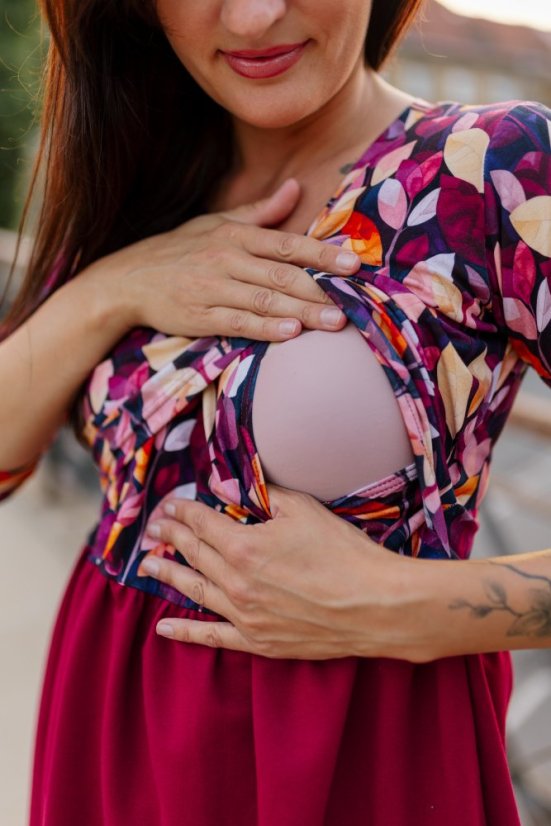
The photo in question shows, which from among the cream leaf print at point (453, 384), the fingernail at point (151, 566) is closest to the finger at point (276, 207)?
the cream leaf print at point (453, 384)

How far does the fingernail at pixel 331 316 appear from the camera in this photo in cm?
92

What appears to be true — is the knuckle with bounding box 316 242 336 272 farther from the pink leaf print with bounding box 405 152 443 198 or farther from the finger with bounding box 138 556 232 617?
the finger with bounding box 138 556 232 617

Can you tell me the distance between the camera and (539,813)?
6.64 ft

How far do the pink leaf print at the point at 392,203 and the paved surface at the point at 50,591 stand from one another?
154 centimetres

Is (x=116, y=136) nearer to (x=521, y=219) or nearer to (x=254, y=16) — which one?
(x=254, y=16)

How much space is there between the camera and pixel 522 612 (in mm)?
889

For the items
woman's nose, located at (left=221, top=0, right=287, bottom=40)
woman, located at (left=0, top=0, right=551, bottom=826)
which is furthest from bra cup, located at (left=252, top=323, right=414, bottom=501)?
woman's nose, located at (left=221, top=0, right=287, bottom=40)

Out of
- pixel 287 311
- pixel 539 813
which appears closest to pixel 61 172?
pixel 287 311

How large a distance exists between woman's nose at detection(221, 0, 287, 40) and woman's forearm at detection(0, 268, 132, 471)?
0.36 meters

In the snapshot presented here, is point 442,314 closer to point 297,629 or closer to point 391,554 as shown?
point 391,554

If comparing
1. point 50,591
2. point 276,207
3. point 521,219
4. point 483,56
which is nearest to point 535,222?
point 521,219

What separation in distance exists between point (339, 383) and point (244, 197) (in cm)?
45

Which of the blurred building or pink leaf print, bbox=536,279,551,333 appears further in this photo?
the blurred building

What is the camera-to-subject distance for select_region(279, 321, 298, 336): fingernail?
94cm
